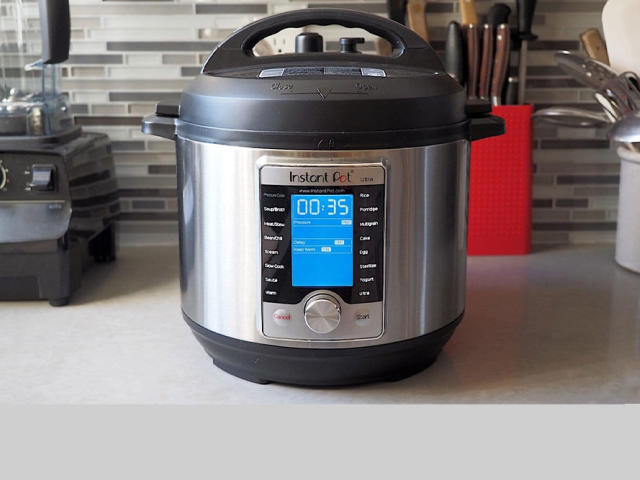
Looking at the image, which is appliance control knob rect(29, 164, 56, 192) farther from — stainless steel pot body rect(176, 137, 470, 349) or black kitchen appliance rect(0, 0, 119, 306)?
stainless steel pot body rect(176, 137, 470, 349)

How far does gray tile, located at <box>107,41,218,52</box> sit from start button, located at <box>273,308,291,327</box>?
2.15 ft

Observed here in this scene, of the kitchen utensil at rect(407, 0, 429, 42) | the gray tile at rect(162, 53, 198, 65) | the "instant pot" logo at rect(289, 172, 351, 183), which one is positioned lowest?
the "instant pot" logo at rect(289, 172, 351, 183)

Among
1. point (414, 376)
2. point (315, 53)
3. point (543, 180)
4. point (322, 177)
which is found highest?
point (315, 53)

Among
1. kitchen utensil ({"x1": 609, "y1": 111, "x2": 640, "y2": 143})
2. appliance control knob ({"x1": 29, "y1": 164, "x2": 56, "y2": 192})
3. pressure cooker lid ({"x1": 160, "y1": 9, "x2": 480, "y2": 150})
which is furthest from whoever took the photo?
appliance control knob ({"x1": 29, "y1": 164, "x2": 56, "y2": 192})

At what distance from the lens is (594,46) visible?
1.24 metres

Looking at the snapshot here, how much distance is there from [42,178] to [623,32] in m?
0.77

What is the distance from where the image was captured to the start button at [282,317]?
0.79m

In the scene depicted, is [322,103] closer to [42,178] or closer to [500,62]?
[42,178]

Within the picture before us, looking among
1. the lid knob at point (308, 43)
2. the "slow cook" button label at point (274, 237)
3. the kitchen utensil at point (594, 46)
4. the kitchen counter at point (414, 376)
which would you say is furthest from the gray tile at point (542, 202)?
the "slow cook" button label at point (274, 237)

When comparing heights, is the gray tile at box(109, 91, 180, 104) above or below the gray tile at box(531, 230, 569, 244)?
above

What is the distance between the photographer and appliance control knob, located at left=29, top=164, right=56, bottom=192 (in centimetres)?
107

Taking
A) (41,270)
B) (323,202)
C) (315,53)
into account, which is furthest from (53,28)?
(323,202)

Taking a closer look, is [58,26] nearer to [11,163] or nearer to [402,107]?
[11,163]

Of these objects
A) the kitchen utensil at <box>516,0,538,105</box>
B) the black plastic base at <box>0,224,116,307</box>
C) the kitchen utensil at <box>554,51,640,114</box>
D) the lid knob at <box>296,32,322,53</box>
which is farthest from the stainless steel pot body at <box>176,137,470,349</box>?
the kitchen utensil at <box>516,0,538,105</box>
